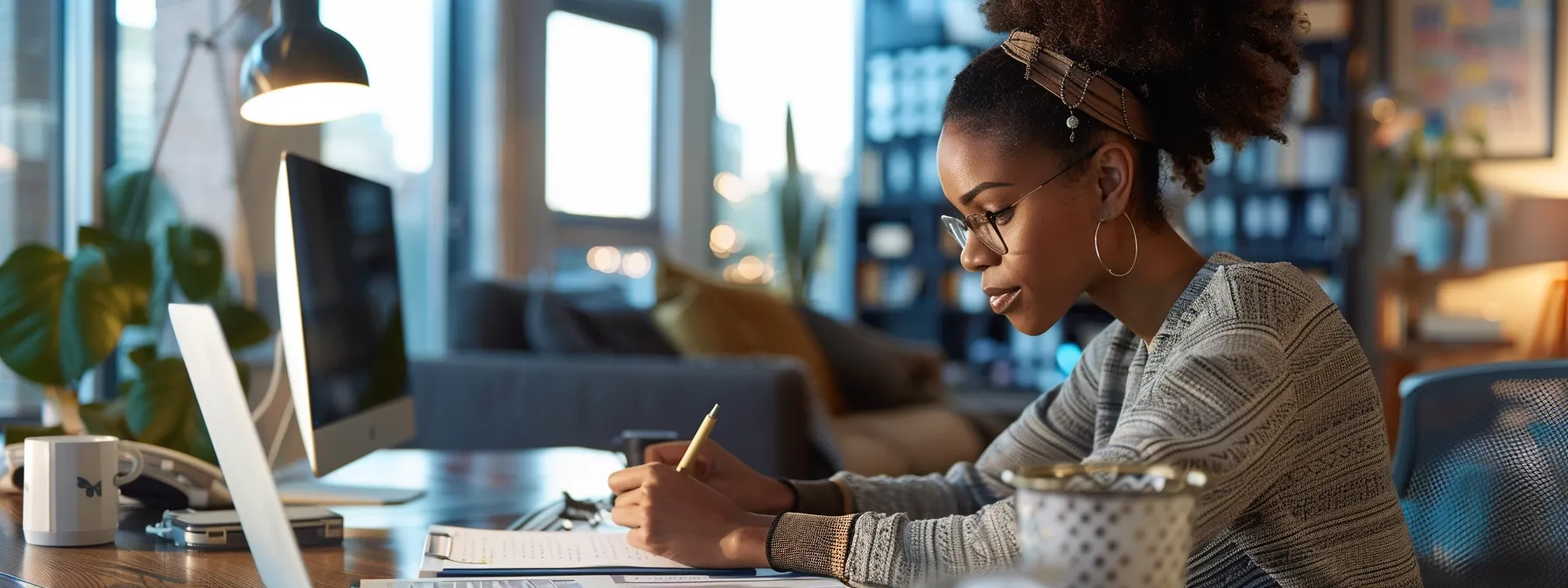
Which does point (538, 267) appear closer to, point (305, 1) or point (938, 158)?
point (305, 1)

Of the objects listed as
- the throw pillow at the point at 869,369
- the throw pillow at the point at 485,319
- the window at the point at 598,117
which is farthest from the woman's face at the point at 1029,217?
the window at the point at 598,117

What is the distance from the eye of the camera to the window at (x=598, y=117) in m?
5.25

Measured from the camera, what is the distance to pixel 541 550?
1.16 meters

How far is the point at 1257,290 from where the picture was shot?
982 millimetres

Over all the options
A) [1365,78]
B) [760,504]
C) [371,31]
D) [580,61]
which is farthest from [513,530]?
[1365,78]

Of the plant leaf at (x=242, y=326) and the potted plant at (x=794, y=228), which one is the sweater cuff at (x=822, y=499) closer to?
the plant leaf at (x=242, y=326)

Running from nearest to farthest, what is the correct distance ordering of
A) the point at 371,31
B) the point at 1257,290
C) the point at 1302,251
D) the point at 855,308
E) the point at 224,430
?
1. the point at 224,430
2. the point at 1257,290
3. the point at 371,31
4. the point at 1302,251
5. the point at 855,308

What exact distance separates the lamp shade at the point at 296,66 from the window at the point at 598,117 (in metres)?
3.48

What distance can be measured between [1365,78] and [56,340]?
574 cm

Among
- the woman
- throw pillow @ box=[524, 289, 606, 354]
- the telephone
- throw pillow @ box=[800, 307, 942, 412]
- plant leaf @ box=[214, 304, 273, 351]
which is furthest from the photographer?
throw pillow @ box=[800, 307, 942, 412]

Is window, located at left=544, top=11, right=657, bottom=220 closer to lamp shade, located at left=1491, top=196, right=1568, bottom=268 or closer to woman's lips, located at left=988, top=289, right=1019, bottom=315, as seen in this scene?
lamp shade, located at left=1491, top=196, right=1568, bottom=268

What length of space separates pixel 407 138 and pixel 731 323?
174 cm

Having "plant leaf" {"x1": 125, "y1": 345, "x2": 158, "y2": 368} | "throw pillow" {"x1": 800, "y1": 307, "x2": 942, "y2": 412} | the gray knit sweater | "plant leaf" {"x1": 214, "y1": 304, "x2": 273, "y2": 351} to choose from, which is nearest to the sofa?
"throw pillow" {"x1": 800, "y1": 307, "x2": 942, "y2": 412}

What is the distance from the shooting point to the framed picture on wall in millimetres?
5922
